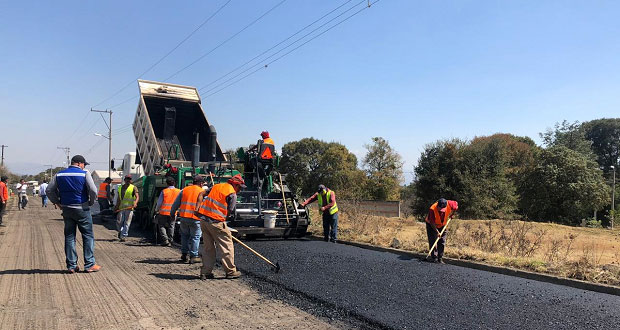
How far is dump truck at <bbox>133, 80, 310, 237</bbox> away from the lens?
10039 millimetres

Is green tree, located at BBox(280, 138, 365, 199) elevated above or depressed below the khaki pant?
above

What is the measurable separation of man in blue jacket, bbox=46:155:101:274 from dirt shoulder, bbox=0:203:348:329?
347 mm

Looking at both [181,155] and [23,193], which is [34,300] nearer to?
[181,155]

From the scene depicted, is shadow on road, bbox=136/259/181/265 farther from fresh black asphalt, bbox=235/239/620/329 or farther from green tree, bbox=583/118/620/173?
green tree, bbox=583/118/620/173

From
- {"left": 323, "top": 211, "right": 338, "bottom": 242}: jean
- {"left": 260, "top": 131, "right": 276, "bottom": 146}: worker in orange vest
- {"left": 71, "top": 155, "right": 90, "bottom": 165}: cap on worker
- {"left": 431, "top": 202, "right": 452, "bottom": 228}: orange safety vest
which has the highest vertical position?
{"left": 260, "top": 131, "right": 276, "bottom": 146}: worker in orange vest

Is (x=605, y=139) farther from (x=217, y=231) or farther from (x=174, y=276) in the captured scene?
(x=174, y=276)

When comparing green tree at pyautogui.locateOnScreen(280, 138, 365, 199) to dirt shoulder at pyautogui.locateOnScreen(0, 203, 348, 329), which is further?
green tree at pyautogui.locateOnScreen(280, 138, 365, 199)

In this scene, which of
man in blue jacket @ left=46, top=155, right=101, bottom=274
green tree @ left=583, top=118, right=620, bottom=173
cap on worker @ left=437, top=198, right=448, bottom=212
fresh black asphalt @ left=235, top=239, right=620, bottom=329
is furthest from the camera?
green tree @ left=583, top=118, right=620, bottom=173

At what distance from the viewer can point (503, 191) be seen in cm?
2367

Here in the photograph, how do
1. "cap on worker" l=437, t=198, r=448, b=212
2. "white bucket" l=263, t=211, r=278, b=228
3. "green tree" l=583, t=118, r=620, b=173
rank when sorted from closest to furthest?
1. "cap on worker" l=437, t=198, r=448, b=212
2. "white bucket" l=263, t=211, r=278, b=228
3. "green tree" l=583, t=118, r=620, b=173

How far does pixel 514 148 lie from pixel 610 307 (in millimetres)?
33873

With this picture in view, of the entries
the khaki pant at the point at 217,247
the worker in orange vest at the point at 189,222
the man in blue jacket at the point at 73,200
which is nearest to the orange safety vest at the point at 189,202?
the worker in orange vest at the point at 189,222

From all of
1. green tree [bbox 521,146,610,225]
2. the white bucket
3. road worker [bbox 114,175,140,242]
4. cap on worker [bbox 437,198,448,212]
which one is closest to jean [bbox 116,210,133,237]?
road worker [bbox 114,175,140,242]

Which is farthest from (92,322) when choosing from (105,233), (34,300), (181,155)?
(181,155)
